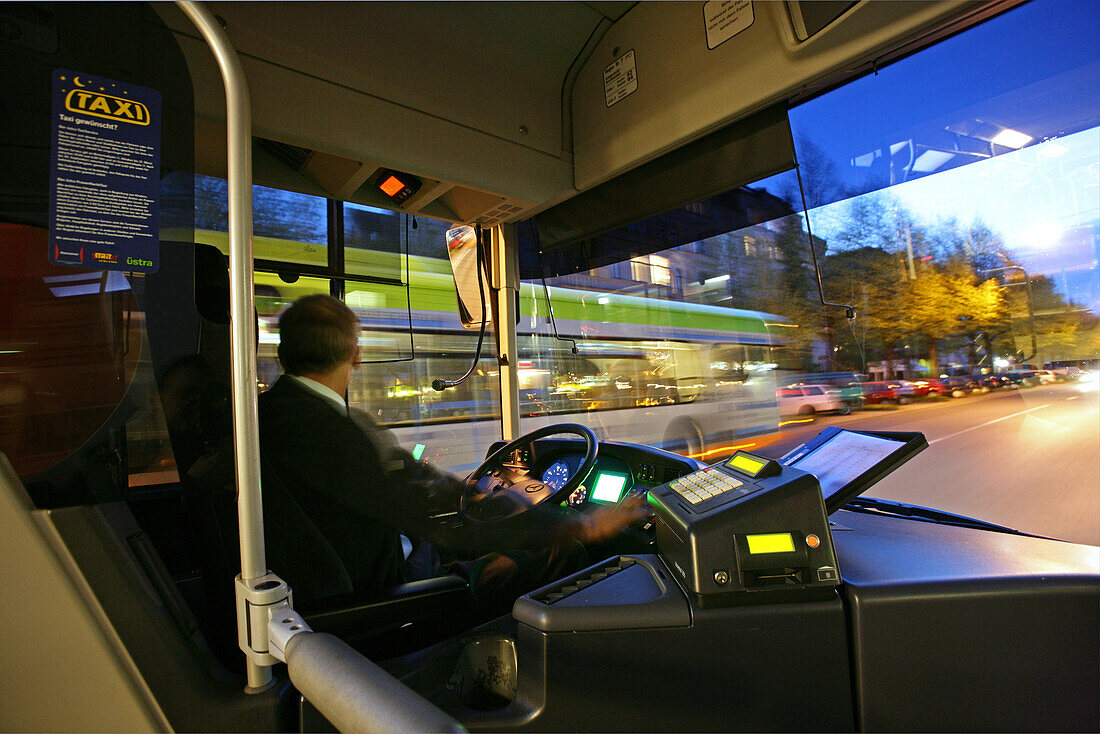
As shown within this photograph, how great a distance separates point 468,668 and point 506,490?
3.35ft

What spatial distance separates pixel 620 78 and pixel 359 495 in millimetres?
1820

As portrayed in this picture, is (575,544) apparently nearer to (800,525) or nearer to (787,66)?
(800,525)

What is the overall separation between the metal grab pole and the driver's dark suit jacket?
543 millimetres

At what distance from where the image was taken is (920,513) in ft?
4.74

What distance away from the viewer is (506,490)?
214 centimetres

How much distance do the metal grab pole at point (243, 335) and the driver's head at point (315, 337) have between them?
2.63 feet

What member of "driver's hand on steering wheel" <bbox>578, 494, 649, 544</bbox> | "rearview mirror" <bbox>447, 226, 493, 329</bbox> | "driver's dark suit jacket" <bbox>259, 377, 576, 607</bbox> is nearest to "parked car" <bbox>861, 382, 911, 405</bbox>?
"driver's hand on steering wheel" <bbox>578, 494, 649, 544</bbox>

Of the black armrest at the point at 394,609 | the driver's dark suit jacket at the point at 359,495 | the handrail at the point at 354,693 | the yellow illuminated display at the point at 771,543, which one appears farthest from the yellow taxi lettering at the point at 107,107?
the yellow illuminated display at the point at 771,543

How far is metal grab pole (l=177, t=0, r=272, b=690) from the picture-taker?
2.97 feet

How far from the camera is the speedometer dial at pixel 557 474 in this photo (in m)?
2.20

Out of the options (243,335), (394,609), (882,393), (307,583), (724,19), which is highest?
(724,19)

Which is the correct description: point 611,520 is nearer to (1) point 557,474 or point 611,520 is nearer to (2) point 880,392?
(1) point 557,474

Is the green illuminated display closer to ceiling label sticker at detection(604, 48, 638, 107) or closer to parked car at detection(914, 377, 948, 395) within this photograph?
parked car at detection(914, 377, 948, 395)

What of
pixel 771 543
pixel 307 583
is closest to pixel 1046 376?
pixel 771 543
